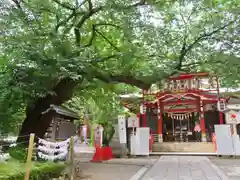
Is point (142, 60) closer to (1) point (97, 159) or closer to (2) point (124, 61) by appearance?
(2) point (124, 61)

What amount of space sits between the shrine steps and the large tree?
747cm

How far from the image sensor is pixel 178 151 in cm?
1589

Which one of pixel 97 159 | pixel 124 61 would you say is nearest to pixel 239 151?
pixel 97 159

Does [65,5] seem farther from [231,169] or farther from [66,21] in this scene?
[231,169]

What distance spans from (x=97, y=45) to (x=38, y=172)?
653 cm

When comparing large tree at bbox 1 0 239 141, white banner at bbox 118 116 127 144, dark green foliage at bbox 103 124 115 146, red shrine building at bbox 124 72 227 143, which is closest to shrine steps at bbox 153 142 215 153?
red shrine building at bbox 124 72 227 143

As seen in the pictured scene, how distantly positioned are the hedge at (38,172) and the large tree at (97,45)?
2.40 meters

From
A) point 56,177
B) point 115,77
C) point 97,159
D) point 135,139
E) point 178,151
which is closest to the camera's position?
point 56,177

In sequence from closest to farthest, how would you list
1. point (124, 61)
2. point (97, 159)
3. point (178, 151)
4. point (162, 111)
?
point (124, 61) < point (97, 159) < point (178, 151) < point (162, 111)

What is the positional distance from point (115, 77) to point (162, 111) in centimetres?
940

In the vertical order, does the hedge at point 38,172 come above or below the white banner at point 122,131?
below

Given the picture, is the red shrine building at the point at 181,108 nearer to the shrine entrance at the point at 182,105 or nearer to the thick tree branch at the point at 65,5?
the shrine entrance at the point at 182,105

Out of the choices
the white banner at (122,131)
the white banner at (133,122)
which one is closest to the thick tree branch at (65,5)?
the white banner at (122,131)

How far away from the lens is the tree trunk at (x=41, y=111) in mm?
8586
